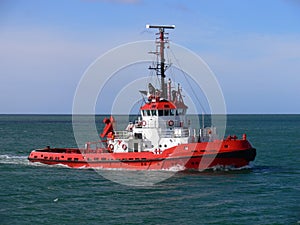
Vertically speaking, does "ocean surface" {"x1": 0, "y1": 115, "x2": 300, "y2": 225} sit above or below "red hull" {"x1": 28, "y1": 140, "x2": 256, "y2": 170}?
below

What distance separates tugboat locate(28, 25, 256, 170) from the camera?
37.3m

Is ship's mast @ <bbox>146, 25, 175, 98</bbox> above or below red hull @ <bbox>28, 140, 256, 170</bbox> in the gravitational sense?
Result: above

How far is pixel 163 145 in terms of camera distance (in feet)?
128

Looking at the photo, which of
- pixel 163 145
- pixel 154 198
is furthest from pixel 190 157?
pixel 154 198

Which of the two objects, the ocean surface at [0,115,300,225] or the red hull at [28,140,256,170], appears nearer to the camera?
the ocean surface at [0,115,300,225]

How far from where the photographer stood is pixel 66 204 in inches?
1075

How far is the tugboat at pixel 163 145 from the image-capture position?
123 feet

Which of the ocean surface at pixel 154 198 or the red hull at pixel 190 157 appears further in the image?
the red hull at pixel 190 157

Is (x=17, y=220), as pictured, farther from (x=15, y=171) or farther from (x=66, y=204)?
(x=15, y=171)

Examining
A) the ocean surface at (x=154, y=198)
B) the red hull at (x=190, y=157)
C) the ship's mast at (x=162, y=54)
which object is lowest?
the ocean surface at (x=154, y=198)

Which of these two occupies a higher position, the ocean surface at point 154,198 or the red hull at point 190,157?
the red hull at point 190,157

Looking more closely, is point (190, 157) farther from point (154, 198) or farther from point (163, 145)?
point (154, 198)

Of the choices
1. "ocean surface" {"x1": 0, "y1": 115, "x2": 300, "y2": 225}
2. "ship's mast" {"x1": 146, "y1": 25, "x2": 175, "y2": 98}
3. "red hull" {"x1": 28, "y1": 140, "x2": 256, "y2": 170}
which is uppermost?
"ship's mast" {"x1": 146, "y1": 25, "x2": 175, "y2": 98}

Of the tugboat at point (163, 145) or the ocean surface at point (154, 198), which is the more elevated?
the tugboat at point (163, 145)
